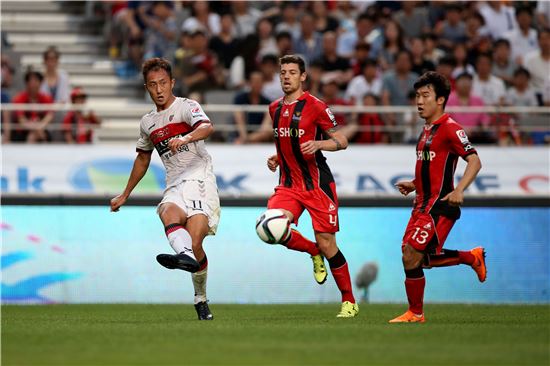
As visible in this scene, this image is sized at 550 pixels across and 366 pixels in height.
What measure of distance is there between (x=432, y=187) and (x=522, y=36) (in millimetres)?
Answer: 11905

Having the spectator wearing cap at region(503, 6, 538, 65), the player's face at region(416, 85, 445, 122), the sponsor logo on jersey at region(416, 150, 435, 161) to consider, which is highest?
the spectator wearing cap at region(503, 6, 538, 65)

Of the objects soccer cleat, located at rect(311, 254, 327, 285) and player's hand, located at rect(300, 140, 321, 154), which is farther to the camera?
soccer cleat, located at rect(311, 254, 327, 285)

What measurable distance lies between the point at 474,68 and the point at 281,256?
21.5 feet

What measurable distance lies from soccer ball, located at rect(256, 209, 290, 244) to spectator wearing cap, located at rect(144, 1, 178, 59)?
10381 mm

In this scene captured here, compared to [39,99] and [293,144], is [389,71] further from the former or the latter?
[293,144]

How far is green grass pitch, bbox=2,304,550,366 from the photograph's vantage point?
7.98 m

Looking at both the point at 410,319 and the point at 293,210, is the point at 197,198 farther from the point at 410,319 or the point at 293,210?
the point at 410,319

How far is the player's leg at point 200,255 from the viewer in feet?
36.7

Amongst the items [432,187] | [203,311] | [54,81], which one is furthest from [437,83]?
[54,81]

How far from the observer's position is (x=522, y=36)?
2212 centimetres

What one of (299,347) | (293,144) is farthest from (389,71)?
(299,347)

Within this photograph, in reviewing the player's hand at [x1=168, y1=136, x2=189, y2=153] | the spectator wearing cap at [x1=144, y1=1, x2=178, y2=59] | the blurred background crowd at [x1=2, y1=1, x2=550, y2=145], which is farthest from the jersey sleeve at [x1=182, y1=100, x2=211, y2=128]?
the spectator wearing cap at [x1=144, y1=1, x2=178, y2=59]

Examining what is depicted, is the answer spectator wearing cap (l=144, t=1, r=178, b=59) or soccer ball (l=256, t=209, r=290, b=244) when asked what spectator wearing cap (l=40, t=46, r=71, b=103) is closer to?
spectator wearing cap (l=144, t=1, r=178, b=59)

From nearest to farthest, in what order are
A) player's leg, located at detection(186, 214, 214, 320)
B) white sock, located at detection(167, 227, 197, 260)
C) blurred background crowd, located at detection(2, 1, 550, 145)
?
white sock, located at detection(167, 227, 197, 260) < player's leg, located at detection(186, 214, 214, 320) < blurred background crowd, located at detection(2, 1, 550, 145)
